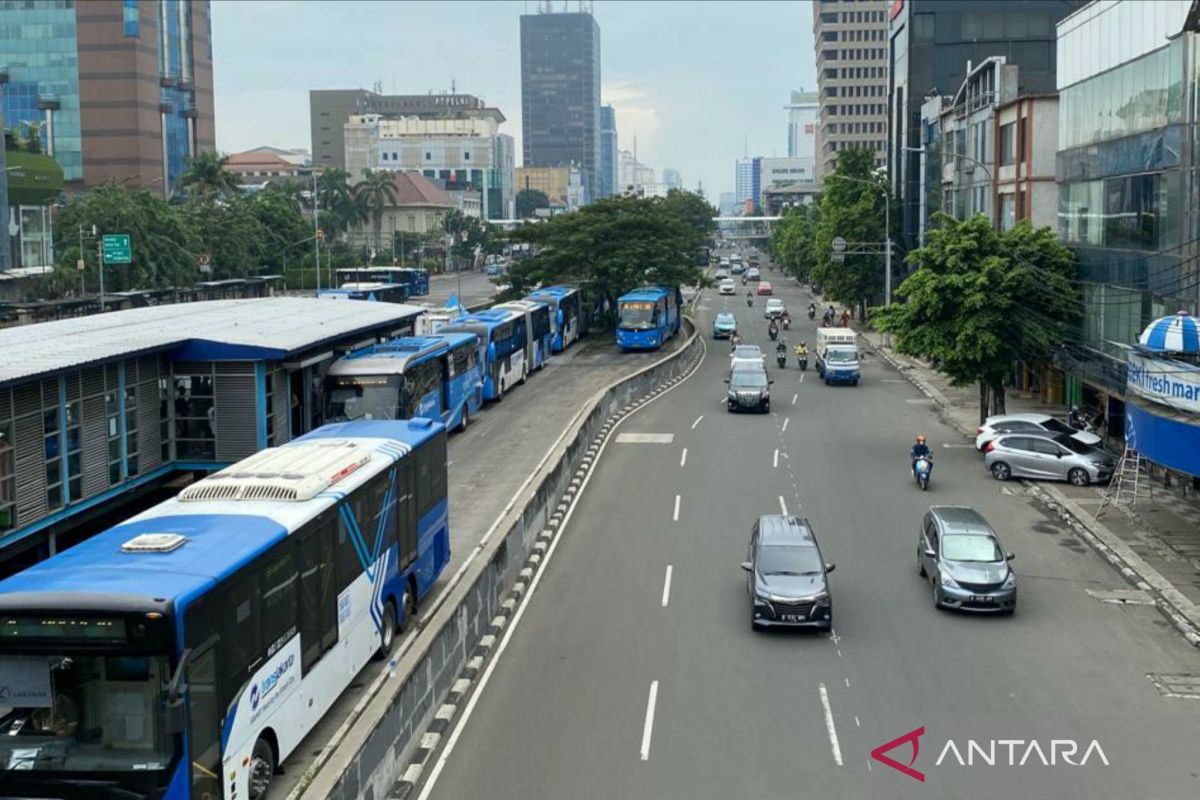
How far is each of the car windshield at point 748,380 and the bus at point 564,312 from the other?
1829cm

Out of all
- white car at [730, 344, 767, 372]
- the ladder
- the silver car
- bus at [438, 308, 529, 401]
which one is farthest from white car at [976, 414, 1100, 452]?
bus at [438, 308, 529, 401]

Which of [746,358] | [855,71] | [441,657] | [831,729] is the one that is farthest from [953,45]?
[855,71]

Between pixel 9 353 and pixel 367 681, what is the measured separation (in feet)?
35.5

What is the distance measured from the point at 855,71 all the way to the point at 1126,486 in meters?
155

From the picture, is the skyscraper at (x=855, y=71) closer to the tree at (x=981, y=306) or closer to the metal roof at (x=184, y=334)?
the tree at (x=981, y=306)

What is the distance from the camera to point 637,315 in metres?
68.3

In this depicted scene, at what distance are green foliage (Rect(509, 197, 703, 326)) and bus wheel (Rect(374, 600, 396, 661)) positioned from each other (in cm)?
5445

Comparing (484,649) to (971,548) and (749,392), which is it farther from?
(749,392)

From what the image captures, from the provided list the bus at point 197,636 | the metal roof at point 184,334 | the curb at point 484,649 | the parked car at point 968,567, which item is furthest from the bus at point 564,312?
the bus at point 197,636

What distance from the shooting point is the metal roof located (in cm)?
2389

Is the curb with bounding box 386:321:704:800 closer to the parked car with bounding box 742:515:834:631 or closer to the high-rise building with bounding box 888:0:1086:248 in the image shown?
the parked car with bounding box 742:515:834:631

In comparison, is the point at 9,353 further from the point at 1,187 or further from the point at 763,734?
the point at 1,187

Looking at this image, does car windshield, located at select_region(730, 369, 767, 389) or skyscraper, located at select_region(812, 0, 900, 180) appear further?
skyscraper, located at select_region(812, 0, 900, 180)

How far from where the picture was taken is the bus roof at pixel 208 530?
11945 millimetres
